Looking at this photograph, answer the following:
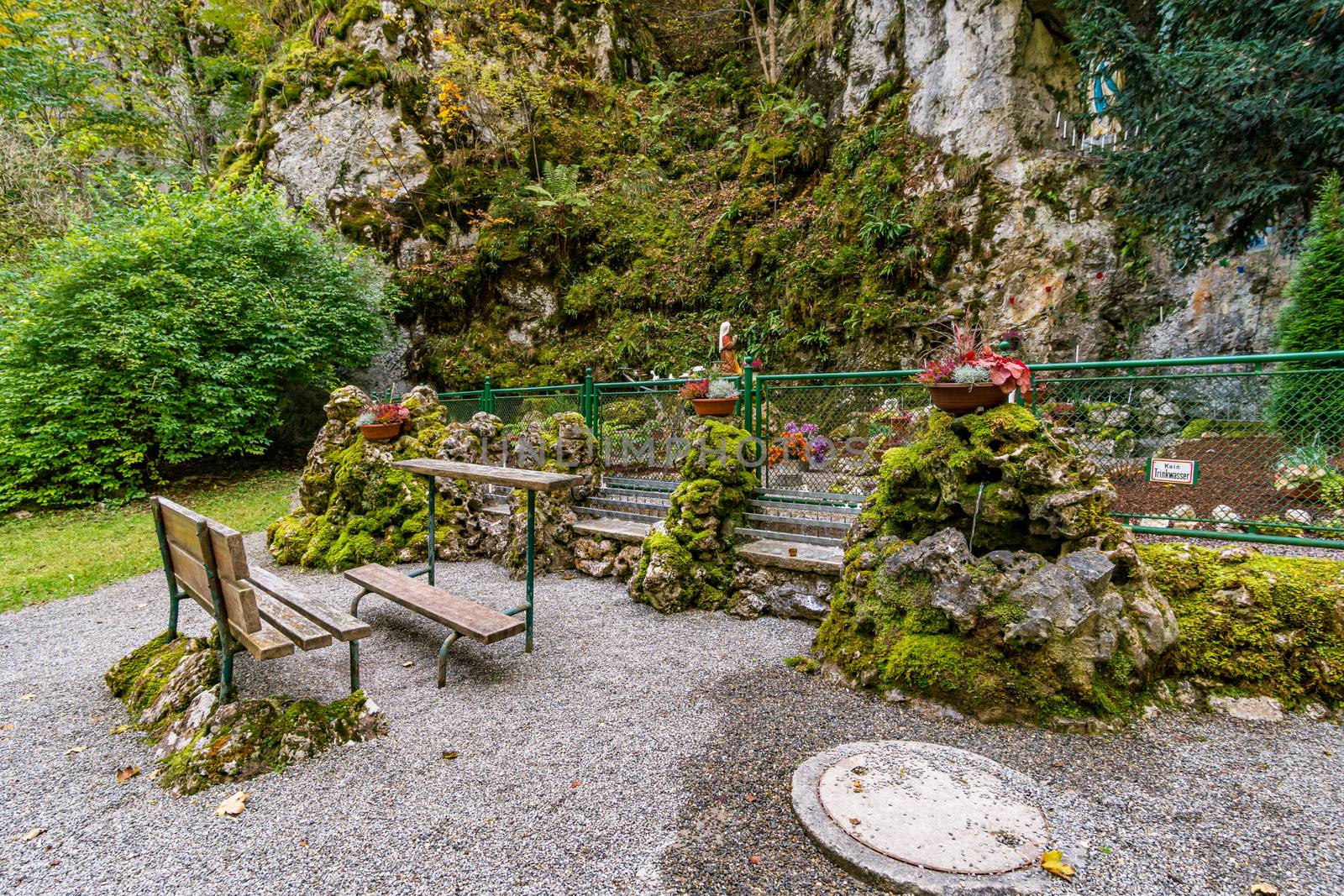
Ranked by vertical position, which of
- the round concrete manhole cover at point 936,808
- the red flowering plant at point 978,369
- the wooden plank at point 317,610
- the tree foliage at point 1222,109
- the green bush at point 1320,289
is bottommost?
the round concrete manhole cover at point 936,808

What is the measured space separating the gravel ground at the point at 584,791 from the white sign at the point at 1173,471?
5.07 feet

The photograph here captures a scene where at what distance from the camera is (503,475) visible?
4082 millimetres

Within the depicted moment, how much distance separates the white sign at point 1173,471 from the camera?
3.77 metres

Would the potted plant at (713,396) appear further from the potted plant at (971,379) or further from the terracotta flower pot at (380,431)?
the terracotta flower pot at (380,431)

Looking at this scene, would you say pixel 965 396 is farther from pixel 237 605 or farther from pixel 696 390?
pixel 237 605

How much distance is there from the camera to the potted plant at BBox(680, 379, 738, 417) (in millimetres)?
5590

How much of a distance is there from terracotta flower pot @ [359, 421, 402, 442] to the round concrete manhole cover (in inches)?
248

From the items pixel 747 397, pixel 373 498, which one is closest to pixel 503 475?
pixel 747 397

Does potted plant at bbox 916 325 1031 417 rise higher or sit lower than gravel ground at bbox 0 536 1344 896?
higher

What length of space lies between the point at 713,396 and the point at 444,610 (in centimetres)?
323

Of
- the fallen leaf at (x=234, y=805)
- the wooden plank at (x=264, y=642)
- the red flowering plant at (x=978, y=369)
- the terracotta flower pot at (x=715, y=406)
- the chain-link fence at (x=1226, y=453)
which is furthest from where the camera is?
the terracotta flower pot at (x=715, y=406)

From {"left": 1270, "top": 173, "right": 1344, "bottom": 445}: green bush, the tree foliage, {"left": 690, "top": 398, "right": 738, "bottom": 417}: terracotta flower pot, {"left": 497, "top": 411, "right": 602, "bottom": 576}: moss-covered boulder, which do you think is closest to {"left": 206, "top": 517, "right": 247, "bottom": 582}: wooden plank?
{"left": 497, "top": 411, "right": 602, "bottom": 576}: moss-covered boulder

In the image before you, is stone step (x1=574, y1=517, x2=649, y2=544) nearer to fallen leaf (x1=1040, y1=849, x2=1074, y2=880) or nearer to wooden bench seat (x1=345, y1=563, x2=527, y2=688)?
wooden bench seat (x1=345, y1=563, x2=527, y2=688)

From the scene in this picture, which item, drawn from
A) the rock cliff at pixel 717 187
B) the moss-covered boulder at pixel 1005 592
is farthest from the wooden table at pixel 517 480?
the rock cliff at pixel 717 187
